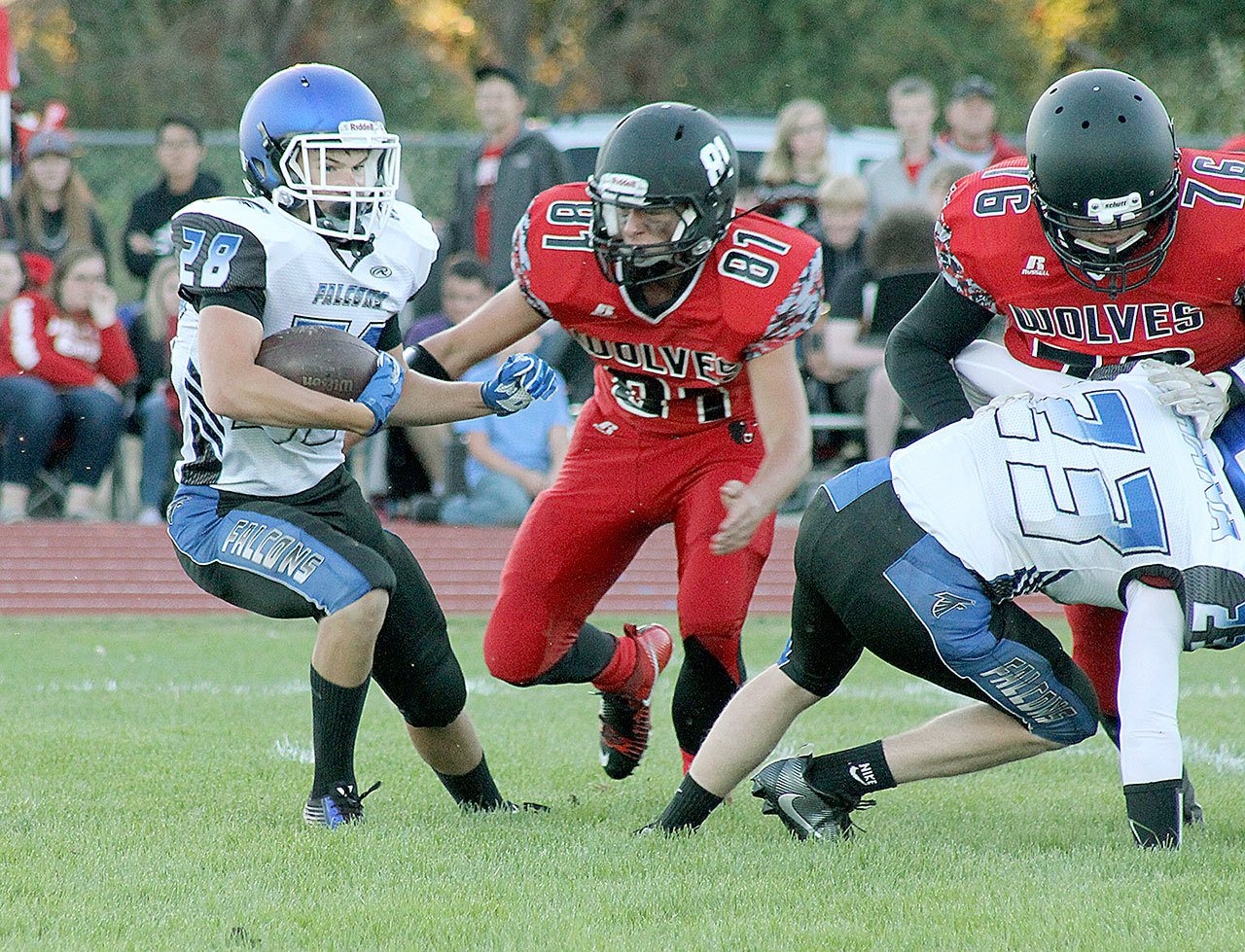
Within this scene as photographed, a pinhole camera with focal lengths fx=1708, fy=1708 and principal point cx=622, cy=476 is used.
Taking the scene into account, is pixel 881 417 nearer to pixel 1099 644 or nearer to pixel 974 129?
pixel 974 129

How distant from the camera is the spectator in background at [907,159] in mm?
9724

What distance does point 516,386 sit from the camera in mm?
Answer: 4121

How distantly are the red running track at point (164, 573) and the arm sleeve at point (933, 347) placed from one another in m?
3.84

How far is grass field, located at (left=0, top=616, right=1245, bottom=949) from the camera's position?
296cm

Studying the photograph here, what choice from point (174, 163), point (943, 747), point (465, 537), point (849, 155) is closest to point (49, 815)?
point (943, 747)

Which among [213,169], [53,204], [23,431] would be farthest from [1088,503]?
[213,169]

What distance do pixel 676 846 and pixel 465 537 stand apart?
5.71m

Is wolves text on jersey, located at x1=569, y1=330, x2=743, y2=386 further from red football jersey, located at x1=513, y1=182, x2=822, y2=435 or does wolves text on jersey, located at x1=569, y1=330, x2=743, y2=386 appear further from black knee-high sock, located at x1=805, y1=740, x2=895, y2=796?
black knee-high sock, located at x1=805, y1=740, x2=895, y2=796

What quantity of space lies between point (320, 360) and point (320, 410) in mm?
145

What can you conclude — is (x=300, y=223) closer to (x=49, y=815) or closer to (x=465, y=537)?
(x=49, y=815)

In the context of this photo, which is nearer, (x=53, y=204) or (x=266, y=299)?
(x=266, y=299)

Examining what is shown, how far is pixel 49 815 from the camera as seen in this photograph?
3875 mm

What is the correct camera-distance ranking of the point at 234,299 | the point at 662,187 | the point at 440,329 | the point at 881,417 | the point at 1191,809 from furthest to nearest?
the point at 440,329 < the point at 881,417 < the point at 662,187 < the point at 1191,809 < the point at 234,299

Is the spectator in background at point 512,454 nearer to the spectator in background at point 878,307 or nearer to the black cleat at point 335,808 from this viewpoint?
the spectator in background at point 878,307
